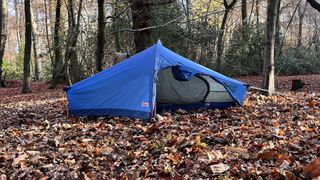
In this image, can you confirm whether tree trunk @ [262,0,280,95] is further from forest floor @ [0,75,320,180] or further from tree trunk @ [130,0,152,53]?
tree trunk @ [130,0,152,53]

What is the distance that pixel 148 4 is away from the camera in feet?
33.8

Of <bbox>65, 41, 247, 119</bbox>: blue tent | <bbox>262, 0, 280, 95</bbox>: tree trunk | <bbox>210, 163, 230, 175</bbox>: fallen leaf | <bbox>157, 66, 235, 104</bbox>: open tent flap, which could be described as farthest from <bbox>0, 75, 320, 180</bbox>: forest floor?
<bbox>262, 0, 280, 95</bbox>: tree trunk

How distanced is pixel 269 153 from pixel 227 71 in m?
15.2

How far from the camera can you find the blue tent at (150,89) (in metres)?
6.46

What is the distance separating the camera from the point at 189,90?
7.71 m

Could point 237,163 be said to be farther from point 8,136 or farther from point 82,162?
point 8,136

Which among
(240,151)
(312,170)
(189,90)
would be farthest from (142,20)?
(312,170)

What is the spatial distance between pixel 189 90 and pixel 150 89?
149 centimetres

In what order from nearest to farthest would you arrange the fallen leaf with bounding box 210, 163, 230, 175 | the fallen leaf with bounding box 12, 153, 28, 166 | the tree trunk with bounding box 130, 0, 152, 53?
the fallen leaf with bounding box 210, 163, 230, 175 → the fallen leaf with bounding box 12, 153, 28, 166 → the tree trunk with bounding box 130, 0, 152, 53

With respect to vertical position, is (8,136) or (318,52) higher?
(318,52)

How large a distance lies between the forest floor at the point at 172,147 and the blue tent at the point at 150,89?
283 millimetres

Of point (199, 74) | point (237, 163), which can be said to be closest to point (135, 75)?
point (199, 74)

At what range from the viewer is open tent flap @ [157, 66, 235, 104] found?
7.46 m

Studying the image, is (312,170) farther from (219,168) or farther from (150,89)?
(150,89)
